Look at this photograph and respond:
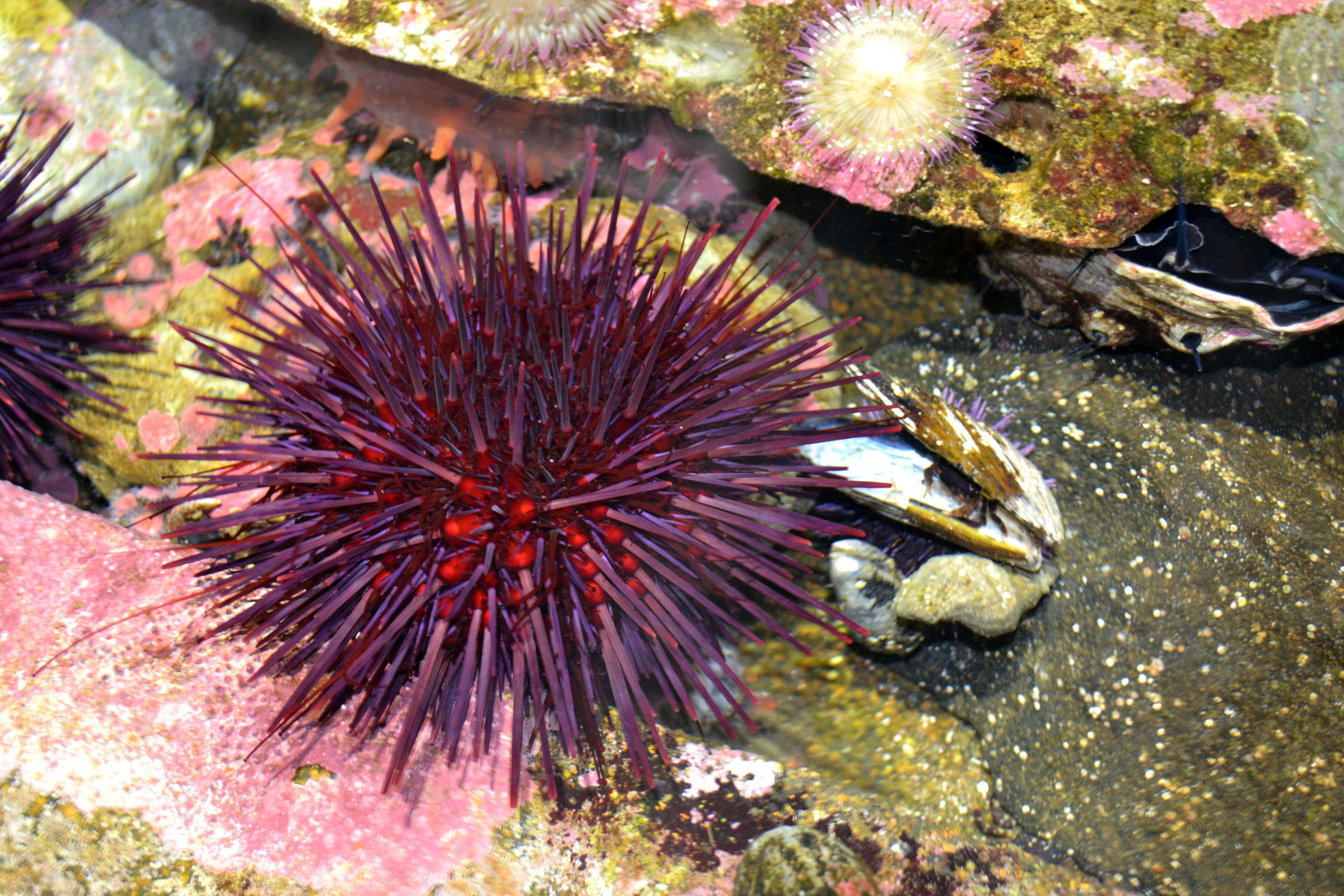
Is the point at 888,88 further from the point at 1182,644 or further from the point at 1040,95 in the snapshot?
the point at 1182,644

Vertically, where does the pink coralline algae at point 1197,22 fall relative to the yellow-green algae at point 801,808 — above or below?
above

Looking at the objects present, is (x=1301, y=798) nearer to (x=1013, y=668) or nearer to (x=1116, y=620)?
(x=1116, y=620)

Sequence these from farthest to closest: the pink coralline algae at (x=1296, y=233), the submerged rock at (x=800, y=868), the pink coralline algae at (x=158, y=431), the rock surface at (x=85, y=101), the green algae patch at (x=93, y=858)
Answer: the rock surface at (x=85, y=101), the pink coralline algae at (x=158, y=431), the pink coralline algae at (x=1296, y=233), the submerged rock at (x=800, y=868), the green algae patch at (x=93, y=858)

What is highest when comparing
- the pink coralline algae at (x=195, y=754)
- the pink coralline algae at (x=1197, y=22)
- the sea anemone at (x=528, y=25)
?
the pink coralline algae at (x=1197, y=22)

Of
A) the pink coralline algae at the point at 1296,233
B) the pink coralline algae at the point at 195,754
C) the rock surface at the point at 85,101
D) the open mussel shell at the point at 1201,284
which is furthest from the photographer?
the rock surface at the point at 85,101

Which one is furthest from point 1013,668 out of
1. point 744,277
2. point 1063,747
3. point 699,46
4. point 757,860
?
point 699,46

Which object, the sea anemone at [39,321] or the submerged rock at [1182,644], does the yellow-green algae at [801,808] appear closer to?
the submerged rock at [1182,644]

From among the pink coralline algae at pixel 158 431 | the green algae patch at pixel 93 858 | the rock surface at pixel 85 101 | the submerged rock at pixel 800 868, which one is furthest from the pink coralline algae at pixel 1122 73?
the rock surface at pixel 85 101
